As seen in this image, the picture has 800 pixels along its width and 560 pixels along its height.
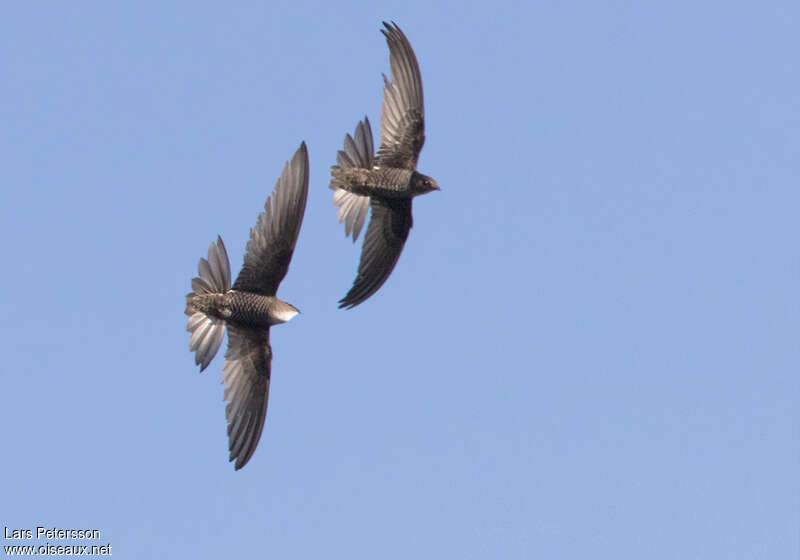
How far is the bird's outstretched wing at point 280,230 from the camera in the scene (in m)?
22.9

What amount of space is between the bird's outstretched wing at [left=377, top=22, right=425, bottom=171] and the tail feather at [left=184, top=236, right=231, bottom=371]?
4.01 meters

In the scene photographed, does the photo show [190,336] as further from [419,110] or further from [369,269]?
[419,110]

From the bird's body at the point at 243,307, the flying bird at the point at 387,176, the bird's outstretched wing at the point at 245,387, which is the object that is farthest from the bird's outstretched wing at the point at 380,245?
the bird's body at the point at 243,307

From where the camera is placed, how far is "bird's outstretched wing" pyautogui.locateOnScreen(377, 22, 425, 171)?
25.6m

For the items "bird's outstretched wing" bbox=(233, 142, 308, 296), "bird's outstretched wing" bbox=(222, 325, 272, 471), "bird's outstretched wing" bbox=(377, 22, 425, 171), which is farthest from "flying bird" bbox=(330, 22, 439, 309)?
"bird's outstretched wing" bbox=(222, 325, 272, 471)

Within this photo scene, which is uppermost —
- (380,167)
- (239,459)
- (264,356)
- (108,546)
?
(380,167)

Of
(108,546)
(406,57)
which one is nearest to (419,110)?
(406,57)

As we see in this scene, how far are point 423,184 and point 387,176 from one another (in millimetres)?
691

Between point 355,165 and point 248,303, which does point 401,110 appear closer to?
point 355,165

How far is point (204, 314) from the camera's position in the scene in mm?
23422

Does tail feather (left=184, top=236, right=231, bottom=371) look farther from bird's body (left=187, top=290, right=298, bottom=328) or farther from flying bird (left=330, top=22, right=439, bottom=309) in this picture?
flying bird (left=330, top=22, right=439, bottom=309)

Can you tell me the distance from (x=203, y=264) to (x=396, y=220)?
431 cm

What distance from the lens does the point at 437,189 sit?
2567 cm

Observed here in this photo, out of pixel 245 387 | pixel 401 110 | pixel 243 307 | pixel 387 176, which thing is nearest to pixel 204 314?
pixel 243 307
